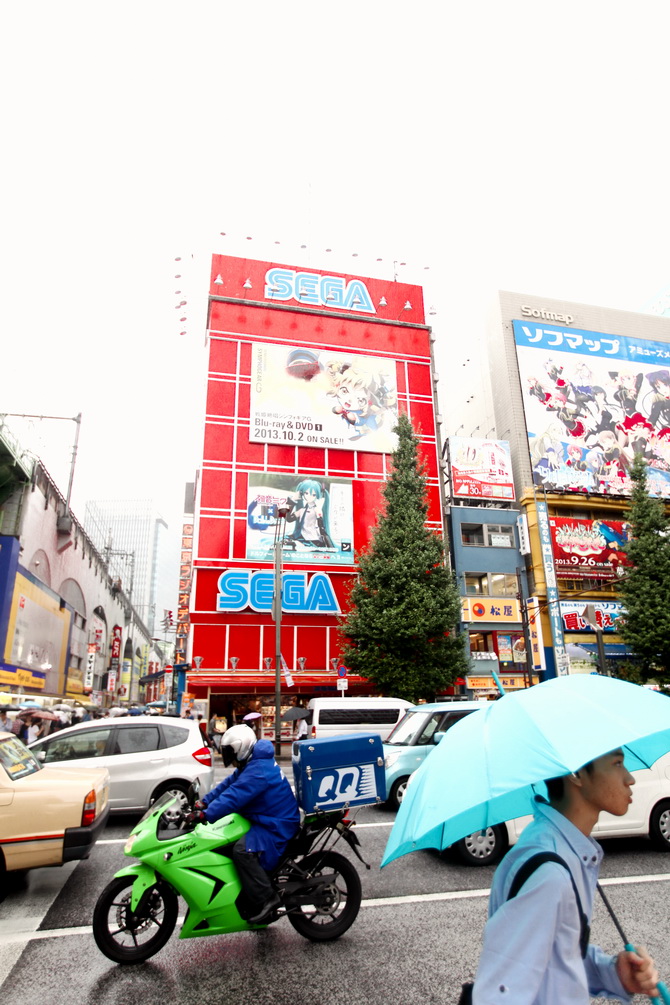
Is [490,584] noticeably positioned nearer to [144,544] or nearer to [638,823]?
[638,823]

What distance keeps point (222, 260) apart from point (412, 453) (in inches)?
671

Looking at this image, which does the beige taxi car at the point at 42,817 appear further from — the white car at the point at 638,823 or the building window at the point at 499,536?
the building window at the point at 499,536

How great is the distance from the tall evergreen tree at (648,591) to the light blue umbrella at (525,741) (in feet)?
86.8

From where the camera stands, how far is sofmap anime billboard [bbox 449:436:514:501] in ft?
116

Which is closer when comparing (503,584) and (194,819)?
(194,819)

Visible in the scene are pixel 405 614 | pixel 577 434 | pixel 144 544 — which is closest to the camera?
pixel 405 614

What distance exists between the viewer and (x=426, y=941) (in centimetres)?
513

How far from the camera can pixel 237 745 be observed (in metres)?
5.44

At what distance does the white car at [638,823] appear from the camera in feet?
24.7

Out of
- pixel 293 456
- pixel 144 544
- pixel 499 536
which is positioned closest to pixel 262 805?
pixel 293 456

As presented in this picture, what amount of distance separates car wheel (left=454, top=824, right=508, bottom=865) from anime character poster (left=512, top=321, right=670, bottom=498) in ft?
101

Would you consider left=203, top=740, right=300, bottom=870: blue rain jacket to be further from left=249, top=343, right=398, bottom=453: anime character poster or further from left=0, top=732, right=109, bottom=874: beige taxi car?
left=249, top=343, right=398, bottom=453: anime character poster

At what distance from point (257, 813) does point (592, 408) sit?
3838 cm

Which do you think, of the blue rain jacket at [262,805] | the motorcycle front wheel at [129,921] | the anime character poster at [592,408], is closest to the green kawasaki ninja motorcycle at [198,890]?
the motorcycle front wheel at [129,921]
